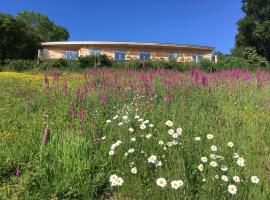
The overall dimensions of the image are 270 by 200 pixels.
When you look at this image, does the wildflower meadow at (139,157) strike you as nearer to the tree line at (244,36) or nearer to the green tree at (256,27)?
the tree line at (244,36)

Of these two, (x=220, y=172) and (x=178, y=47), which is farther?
(x=178, y=47)

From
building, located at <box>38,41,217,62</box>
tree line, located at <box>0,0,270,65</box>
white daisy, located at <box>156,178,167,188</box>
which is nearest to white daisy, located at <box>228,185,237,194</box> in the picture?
white daisy, located at <box>156,178,167,188</box>

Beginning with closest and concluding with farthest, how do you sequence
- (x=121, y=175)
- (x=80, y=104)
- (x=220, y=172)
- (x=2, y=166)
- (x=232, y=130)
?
(x=220, y=172) → (x=121, y=175) → (x=2, y=166) → (x=232, y=130) → (x=80, y=104)

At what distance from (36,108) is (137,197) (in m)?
4.40

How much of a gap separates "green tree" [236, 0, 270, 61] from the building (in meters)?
4.41

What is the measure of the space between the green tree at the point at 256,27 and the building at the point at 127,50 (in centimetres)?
441

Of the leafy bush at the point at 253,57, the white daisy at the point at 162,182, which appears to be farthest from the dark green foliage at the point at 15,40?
the white daisy at the point at 162,182

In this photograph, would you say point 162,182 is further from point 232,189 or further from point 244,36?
point 244,36

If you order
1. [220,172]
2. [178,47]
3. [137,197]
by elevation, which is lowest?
[137,197]

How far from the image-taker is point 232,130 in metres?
4.52

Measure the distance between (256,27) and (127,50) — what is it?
15721 millimetres

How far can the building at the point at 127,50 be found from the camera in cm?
3931

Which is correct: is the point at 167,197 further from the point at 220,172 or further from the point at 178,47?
the point at 178,47

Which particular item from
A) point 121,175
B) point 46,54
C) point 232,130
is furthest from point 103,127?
point 46,54
